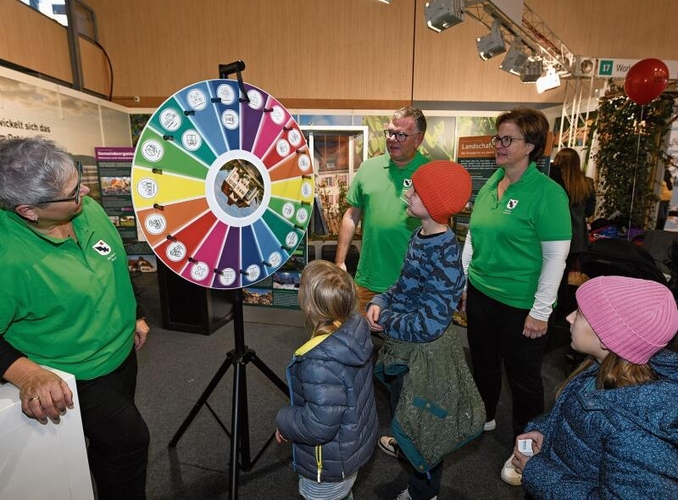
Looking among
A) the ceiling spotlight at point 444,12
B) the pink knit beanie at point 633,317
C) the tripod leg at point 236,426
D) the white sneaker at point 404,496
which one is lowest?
the white sneaker at point 404,496

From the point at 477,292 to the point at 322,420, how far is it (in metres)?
1.05

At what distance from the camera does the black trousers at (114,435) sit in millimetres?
1211

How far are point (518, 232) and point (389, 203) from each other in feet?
2.09

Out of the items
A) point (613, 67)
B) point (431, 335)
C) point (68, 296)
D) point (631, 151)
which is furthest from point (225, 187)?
point (613, 67)

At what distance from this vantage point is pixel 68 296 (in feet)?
3.63

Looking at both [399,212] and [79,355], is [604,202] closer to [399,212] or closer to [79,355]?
[399,212]

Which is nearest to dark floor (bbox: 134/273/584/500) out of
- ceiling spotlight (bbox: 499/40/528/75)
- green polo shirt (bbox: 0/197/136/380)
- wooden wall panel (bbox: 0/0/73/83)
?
green polo shirt (bbox: 0/197/136/380)

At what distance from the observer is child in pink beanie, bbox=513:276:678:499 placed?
73 cm

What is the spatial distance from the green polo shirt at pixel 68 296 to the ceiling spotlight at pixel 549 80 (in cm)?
540

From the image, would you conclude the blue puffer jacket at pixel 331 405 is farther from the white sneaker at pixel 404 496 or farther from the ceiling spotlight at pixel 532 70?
the ceiling spotlight at pixel 532 70

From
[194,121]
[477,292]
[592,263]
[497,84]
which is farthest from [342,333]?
[497,84]

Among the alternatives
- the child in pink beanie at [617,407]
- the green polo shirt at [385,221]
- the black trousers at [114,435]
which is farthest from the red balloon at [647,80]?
the black trousers at [114,435]

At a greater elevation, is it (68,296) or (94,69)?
(94,69)

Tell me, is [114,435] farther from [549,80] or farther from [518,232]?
[549,80]
